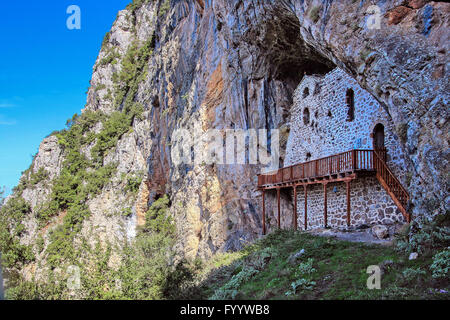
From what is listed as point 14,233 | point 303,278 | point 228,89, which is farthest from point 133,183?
point 303,278

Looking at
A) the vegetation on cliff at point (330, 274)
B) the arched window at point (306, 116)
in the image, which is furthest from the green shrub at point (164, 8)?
Answer: the vegetation on cliff at point (330, 274)

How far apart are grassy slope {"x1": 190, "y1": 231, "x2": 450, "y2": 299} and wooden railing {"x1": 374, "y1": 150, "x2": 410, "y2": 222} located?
2.77 metres

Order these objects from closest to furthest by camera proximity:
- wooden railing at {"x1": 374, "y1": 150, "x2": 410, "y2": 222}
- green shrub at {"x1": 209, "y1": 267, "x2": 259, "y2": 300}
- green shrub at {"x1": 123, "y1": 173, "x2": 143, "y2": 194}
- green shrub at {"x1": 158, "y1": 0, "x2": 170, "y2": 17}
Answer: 1. green shrub at {"x1": 209, "y1": 267, "x2": 259, "y2": 300}
2. wooden railing at {"x1": 374, "y1": 150, "x2": 410, "y2": 222}
3. green shrub at {"x1": 123, "y1": 173, "x2": 143, "y2": 194}
4. green shrub at {"x1": 158, "y1": 0, "x2": 170, "y2": 17}

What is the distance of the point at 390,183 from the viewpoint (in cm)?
1287

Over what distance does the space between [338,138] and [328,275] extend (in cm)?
949

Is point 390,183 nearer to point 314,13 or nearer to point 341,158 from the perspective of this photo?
point 341,158

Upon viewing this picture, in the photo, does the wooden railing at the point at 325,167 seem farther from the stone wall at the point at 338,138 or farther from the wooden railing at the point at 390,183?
the stone wall at the point at 338,138

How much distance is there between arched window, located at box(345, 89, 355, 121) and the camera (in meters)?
15.8

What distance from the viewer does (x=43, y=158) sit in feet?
150

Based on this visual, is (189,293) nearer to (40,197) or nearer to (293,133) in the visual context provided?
(293,133)

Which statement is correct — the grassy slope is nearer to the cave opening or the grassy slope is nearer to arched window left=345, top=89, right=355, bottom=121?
arched window left=345, top=89, right=355, bottom=121

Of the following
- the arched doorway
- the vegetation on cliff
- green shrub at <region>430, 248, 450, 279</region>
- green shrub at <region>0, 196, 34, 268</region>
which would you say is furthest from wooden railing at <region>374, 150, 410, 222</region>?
green shrub at <region>0, 196, 34, 268</region>

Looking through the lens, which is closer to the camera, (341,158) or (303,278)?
(303,278)

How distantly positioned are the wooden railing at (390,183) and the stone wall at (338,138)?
0.95ft
